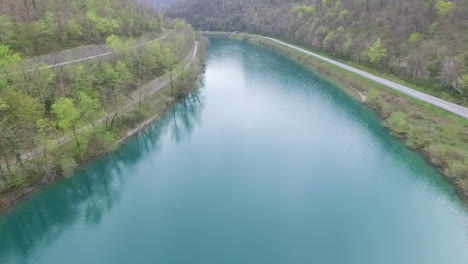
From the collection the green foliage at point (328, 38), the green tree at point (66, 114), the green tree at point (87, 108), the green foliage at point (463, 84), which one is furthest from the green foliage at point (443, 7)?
the green tree at point (66, 114)

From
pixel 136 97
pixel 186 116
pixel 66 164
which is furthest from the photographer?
pixel 186 116

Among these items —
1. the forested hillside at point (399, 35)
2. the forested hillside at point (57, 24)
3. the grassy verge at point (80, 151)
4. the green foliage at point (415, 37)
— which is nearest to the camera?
the grassy verge at point (80, 151)

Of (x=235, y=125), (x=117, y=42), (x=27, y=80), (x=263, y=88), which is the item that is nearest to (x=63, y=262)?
(x=27, y=80)

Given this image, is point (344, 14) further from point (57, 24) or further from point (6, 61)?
point (6, 61)

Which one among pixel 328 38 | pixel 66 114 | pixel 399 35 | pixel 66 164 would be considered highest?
pixel 399 35

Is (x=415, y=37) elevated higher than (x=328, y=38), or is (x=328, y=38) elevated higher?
(x=415, y=37)

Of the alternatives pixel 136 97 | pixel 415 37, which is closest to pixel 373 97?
pixel 415 37

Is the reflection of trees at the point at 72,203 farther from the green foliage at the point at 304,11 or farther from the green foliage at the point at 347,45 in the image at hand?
the green foliage at the point at 304,11
